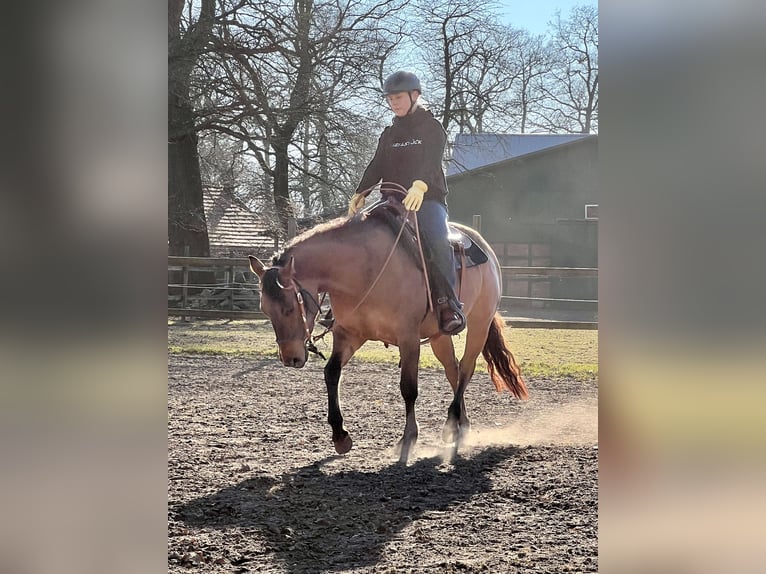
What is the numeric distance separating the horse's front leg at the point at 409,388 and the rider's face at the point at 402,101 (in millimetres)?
1279

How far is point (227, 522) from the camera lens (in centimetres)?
313

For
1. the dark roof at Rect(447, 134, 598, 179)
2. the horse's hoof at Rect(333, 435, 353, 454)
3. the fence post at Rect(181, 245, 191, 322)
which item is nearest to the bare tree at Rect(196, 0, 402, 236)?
the fence post at Rect(181, 245, 191, 322)

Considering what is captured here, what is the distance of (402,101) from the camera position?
4227 mm

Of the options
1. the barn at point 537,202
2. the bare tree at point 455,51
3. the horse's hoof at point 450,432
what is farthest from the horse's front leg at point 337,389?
the barn at point 537,202

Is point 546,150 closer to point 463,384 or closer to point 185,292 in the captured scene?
point 185,292

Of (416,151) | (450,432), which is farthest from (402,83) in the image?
(450,432)

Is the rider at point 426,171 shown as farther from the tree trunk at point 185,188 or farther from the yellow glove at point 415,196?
the tree trunk at point 185,188

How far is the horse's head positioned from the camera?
142 inches

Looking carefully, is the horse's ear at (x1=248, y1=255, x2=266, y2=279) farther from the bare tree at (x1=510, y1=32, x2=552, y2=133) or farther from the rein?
the bare tree at (x1=510, y1=32, x2=552, y2=133)

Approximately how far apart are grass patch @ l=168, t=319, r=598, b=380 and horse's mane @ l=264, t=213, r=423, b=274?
3549mm

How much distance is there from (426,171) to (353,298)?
823 millimetres
